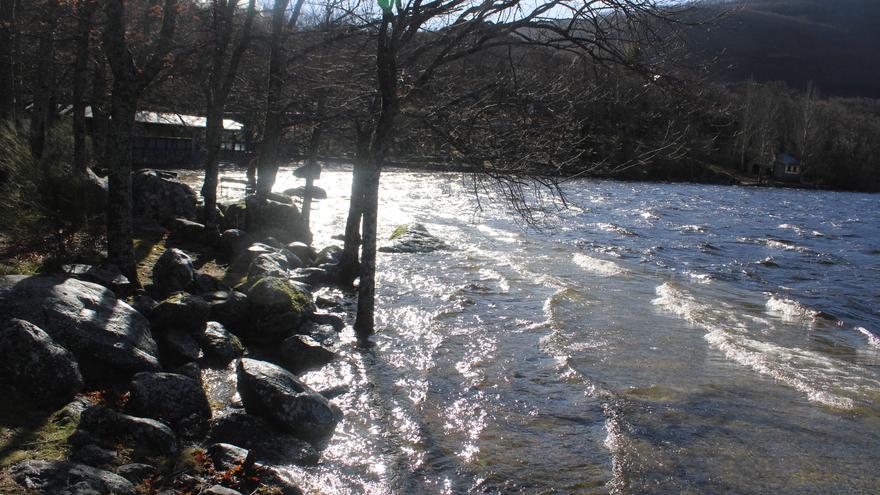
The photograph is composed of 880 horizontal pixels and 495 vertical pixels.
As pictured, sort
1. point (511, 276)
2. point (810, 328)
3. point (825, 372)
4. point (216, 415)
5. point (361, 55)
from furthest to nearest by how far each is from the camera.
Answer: point (511, 276) → point (810, 328) → point (361, 55) → point (825, 372) → point (216, 415)

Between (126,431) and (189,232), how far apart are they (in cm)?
1137

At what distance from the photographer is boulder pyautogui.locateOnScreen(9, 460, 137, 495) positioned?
5.13 m

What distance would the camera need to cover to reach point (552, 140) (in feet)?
35.7

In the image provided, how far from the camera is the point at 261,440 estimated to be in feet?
23.1

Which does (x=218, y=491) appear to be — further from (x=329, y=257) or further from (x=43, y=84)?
(x=43, y=84)

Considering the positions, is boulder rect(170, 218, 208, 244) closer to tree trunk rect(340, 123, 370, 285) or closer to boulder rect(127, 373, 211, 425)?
tree trunk rect(340, 123, 370, 285)

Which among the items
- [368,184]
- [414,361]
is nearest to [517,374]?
[414,361]

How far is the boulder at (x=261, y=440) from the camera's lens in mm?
6895

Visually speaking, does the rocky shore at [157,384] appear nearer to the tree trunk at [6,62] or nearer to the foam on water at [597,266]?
the foam on water at [597,266]

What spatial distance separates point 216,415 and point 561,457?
3.78 m

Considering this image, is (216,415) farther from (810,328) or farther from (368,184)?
(810,328)

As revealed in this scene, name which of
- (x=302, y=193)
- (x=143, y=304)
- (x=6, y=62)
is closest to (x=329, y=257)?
(x=143, y=304)

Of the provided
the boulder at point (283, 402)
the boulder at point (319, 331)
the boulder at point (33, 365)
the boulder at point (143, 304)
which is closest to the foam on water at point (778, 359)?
the boulder at point (319, 331)

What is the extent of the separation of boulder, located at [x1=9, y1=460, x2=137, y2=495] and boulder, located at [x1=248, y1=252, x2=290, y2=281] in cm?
750
